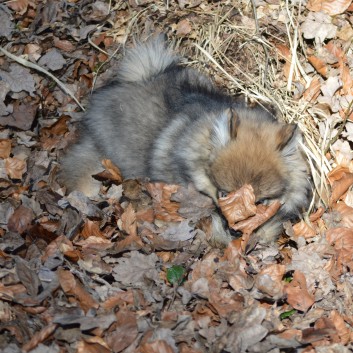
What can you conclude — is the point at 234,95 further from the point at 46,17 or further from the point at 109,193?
the point at 46,17

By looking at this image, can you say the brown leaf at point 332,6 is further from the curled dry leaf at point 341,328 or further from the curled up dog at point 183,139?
the curled dry leaf at point 341,328

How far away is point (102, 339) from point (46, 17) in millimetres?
3575

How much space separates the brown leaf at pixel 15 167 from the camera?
4953 mm

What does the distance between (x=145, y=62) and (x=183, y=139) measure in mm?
1047

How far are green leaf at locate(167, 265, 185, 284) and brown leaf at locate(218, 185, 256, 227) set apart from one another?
58 centimetres

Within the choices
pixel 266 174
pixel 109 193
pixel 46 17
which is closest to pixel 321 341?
pixel 266 174

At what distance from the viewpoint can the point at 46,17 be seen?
579 centimetres

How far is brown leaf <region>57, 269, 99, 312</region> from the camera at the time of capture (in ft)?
12.2

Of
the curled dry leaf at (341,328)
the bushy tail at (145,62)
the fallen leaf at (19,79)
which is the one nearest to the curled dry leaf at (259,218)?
the curled dry leaf at (341,328)

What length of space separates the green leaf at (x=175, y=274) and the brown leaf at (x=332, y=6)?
3014 millimetres

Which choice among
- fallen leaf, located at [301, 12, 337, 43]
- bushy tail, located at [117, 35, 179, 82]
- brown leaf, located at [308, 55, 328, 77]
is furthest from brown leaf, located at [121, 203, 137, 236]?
fallen leaf, located at [301, 12, 337, 43]

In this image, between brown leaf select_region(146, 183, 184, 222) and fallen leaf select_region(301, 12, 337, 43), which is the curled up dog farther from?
fallen leaf select_region(301, 12, 337, 43)

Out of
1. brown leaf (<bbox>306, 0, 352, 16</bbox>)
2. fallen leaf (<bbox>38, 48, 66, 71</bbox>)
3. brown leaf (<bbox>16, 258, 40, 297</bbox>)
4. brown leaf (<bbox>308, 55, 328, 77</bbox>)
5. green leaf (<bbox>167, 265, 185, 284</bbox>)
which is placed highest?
brown leaf (<bbox>306, 0, 352, 16</bbox>)

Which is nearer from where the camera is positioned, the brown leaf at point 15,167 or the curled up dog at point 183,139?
the curled up dog at point 183,139
